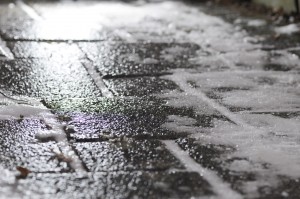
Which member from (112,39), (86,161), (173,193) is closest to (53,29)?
Answer: (112,39)

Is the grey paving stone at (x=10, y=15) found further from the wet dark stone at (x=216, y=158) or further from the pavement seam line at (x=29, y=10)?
the wet dark stone at (x=216, y=158)

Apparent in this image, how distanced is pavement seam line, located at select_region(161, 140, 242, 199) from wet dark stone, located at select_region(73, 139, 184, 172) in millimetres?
35

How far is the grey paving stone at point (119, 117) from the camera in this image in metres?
3.01

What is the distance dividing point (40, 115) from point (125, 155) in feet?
2.32

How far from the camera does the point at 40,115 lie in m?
3.21

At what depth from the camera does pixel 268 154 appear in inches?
Answer: 110

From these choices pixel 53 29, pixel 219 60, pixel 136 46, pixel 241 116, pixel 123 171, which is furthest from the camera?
pixel 53 29

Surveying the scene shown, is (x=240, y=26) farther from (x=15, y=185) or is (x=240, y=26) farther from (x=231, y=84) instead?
(x=15, y=185)

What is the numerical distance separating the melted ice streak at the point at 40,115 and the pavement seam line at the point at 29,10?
2.53 meters

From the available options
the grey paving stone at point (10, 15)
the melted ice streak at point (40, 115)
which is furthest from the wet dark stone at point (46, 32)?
the melted ice streak at point (40, 115)

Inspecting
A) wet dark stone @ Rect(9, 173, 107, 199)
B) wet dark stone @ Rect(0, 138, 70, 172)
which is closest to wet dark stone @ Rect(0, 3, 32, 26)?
wet dark stone @ Rect(0, 138, 70, 172)

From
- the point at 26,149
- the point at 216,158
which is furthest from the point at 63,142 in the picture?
the point at 216,158

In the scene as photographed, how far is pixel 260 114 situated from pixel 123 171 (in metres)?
1.15

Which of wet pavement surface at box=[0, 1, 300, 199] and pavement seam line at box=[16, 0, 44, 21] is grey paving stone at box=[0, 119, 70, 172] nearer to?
wet pavement surface at box=[0, 1, 300, 199]
